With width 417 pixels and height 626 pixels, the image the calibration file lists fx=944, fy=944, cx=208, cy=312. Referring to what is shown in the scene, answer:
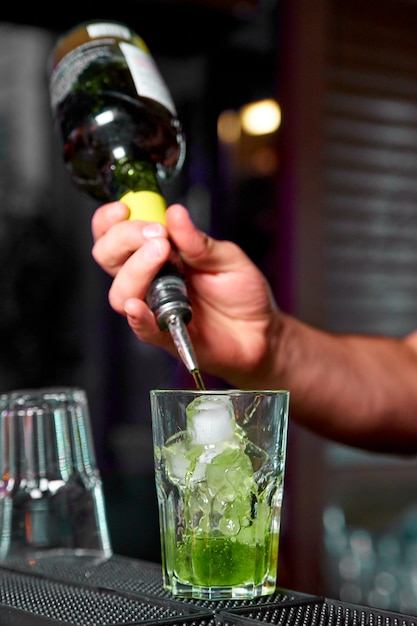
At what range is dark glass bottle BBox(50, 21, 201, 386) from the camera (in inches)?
42.6

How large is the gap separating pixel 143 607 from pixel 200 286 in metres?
0.50

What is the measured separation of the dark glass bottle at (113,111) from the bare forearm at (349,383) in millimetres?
346

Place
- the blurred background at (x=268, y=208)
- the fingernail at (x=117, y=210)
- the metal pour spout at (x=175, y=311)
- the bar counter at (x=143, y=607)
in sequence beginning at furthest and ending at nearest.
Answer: the blurred background at (x=268, y=208)
the fingernail at (x=117, y=210)
the metal pour spout at (x=175, y=311)
the bar counter at (x=143, y=607)

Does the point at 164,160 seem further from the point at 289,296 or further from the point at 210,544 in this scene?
the point at 289,296

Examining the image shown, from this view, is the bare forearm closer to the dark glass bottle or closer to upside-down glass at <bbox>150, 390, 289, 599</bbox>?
the dark glass bottle

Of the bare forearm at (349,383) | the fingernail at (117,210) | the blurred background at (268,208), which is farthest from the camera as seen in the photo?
the blurred background at (268,208)

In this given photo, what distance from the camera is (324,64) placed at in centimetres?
288

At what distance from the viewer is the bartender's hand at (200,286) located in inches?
38.5

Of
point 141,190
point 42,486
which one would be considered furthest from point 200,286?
point 42,486

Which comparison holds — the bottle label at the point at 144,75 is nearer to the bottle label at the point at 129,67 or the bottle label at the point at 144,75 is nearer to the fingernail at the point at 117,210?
the bottle label at the point at 129,67

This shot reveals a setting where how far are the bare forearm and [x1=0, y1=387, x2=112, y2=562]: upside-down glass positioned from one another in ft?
1.20

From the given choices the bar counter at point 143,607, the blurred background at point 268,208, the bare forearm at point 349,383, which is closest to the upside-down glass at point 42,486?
the bar counter at point 143,607

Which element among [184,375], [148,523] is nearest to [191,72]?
[184,375]

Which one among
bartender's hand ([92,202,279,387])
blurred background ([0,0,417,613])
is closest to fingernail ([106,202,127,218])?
bartender's hand ([92,202,279,387])
